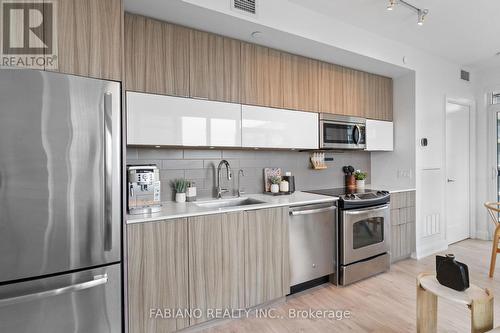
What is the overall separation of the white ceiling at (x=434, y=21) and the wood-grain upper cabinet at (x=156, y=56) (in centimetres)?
119

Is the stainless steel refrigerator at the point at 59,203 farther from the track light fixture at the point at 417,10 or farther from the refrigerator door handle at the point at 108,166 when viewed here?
the track light fixture at the point at 417,10

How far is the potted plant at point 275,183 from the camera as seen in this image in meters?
Answer: 2.95

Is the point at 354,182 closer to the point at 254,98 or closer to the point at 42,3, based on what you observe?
the point at 254,98

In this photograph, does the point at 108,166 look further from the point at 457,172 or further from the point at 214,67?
the point at 457,172

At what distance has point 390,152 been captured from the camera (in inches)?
148

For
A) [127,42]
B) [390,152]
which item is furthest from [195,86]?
[390,152]

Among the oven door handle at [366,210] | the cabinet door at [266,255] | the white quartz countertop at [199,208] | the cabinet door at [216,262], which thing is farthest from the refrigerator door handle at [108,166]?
the oven door handle at [366,210]

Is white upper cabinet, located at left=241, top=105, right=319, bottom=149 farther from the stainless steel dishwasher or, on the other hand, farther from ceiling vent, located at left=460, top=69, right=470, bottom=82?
ceiling vent, located at left=460, top=69, right=470, bottom=82

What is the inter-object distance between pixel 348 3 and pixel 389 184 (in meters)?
2.44

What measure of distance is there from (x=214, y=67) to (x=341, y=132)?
1.67 m

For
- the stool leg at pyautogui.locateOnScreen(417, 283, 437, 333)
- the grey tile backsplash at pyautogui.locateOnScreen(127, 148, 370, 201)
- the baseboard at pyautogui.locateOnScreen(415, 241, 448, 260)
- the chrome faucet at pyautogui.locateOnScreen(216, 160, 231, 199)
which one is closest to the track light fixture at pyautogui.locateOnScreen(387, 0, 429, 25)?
the grey tile backsplash at pyautogui.locateOnScreen(127, 148, 370, 201)

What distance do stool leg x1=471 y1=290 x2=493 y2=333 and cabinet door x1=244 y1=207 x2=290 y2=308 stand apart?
1.32 m

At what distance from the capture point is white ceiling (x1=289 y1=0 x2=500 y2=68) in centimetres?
250

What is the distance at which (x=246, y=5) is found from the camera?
220 cm
